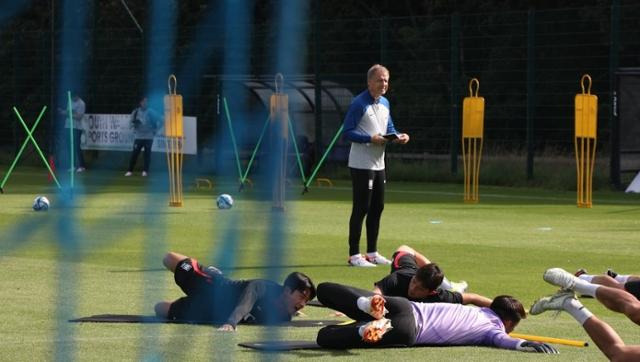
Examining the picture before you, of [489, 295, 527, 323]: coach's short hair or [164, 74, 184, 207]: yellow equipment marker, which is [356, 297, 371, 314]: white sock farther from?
[164, 74, 184, 207]: yellow equipment marker

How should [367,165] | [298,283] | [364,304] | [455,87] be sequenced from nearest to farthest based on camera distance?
1. [298,283]
2. [364,304]
3. [367,165]
4. [455,87]

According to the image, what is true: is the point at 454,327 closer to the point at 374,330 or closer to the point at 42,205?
the point at 374,330

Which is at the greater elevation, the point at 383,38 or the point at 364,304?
the point at 383,38

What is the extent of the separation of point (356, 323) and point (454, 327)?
75 cm

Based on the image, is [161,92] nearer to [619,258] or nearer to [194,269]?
[194,269]

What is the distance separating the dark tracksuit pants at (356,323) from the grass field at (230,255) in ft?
0.36

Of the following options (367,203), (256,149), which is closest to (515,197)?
(367,203)

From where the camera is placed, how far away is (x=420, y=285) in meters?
11.2

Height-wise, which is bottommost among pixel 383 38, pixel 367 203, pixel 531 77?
pixel 367 203

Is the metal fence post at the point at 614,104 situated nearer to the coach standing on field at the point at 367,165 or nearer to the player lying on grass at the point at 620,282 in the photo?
the coach standing on field at the point at 367,165

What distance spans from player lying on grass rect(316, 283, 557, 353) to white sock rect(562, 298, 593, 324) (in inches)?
18.2

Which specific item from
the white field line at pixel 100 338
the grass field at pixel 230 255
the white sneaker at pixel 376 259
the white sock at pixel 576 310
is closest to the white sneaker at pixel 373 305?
the grass field at pixel 230 255

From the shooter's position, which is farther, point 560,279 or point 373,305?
point 373,305

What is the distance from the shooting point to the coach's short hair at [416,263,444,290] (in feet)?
36.5
